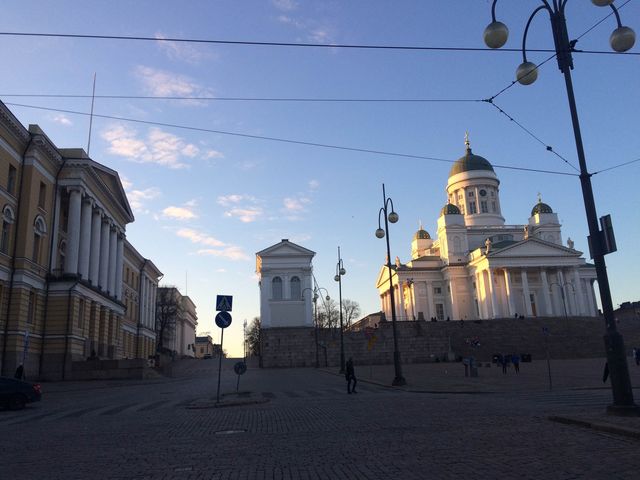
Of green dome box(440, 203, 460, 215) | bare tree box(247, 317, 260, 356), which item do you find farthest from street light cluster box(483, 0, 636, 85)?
bare tree box(247, 317, 260, 356)

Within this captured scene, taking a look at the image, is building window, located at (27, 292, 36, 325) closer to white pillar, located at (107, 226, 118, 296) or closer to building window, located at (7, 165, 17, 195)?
building window, located at (7, 165, 17, 195)

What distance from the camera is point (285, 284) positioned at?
76750 millimetres

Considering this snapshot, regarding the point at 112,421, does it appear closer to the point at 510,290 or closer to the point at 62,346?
the point at 62,346

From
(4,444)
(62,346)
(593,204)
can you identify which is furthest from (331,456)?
(62,346)

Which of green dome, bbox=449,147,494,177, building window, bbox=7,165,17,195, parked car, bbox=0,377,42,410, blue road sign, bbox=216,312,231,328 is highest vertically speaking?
green dome, bbox=449,147,494,177

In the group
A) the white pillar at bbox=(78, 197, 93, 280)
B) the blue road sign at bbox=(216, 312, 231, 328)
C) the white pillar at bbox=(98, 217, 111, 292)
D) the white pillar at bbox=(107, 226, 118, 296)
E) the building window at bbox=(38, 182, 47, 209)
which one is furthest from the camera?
the white pillar at bbox=(107, 226, 118, 296)

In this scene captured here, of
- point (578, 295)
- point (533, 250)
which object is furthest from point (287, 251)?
point (578, 295)

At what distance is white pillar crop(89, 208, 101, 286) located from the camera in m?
49.0

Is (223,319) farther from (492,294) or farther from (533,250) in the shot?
(533,250)

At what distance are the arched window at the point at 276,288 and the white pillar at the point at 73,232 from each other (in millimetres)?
34767

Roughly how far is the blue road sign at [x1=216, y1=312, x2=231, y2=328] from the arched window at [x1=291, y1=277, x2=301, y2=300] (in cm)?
5780

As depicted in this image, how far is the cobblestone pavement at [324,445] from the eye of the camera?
24.3 ft

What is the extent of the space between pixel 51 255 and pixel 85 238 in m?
3.50

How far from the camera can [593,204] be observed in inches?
499
